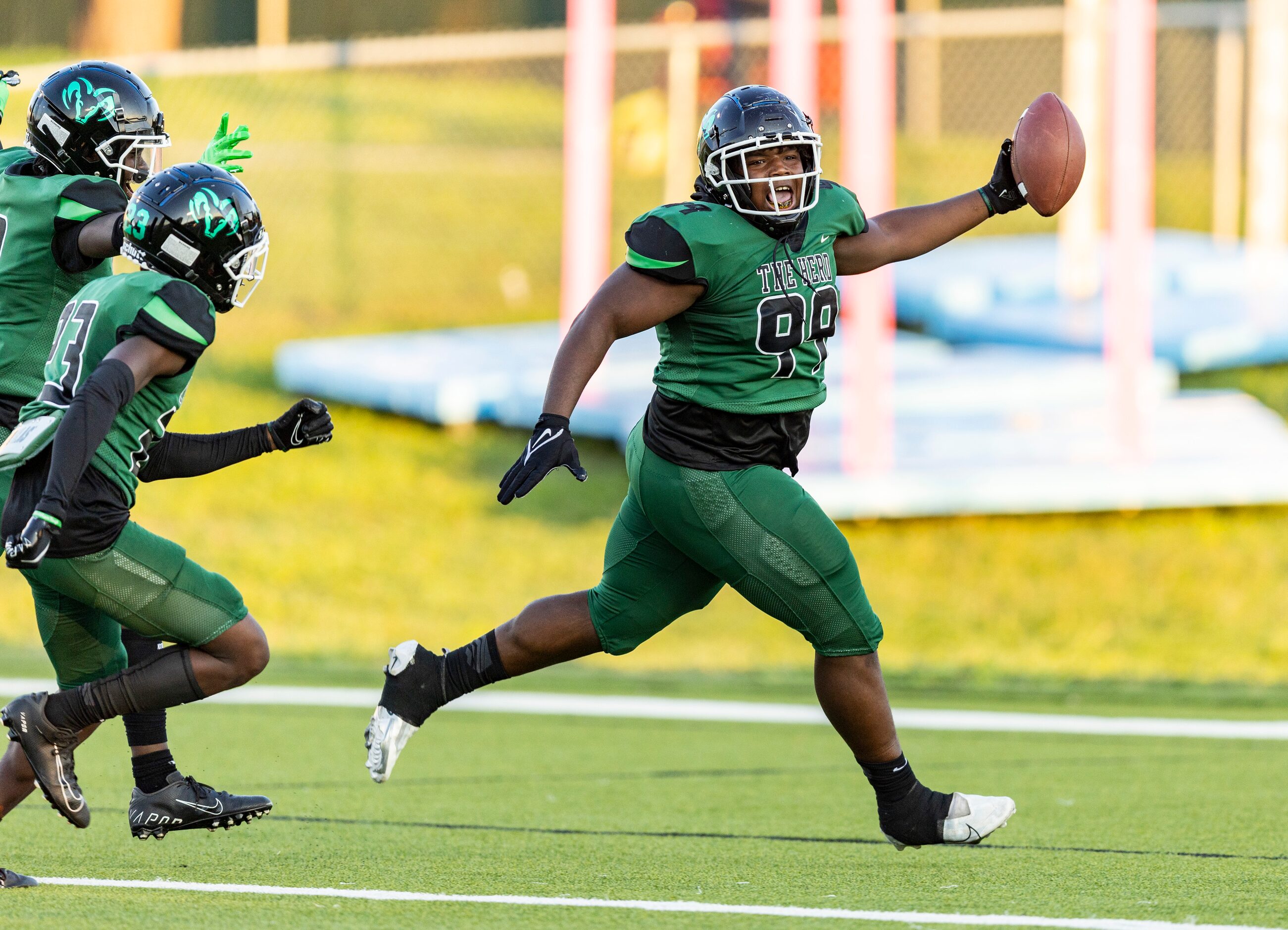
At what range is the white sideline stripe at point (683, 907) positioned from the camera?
11.9 feet

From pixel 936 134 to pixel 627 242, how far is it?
46.8ft

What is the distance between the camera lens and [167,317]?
378 cm

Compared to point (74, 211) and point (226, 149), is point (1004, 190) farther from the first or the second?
point (74, 211)

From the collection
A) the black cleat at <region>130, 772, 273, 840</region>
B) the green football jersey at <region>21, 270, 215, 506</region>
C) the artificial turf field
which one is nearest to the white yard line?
the artificial turf field

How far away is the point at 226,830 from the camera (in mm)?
4891

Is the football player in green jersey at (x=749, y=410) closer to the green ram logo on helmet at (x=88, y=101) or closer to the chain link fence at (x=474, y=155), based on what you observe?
the green ram logo on helmet at (x=88, y=101)

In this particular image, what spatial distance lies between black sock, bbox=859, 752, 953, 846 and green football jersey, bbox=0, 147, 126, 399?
88.8 inches

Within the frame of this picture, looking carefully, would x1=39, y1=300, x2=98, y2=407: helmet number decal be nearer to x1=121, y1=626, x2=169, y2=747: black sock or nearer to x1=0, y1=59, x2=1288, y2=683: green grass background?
x1=121, y1=626, x2=169, y2=747: black sock

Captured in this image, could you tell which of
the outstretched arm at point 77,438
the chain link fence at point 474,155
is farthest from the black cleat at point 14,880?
the chain link fence at point 474,155

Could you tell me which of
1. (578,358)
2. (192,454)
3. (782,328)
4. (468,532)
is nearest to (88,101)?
(192,454)

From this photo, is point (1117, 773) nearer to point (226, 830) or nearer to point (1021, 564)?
point (226, 830)

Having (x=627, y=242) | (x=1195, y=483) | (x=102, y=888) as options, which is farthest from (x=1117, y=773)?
(x=1195, y=483)

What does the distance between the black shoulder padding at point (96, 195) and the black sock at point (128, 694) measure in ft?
3.49

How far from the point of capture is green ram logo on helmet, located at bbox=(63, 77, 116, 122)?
167 inches
